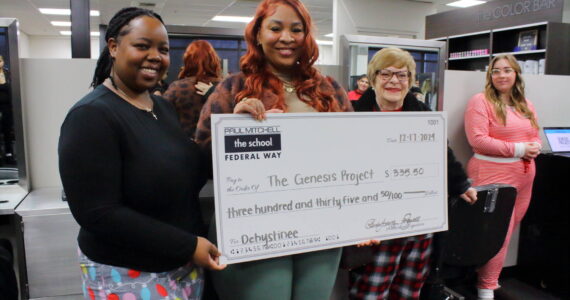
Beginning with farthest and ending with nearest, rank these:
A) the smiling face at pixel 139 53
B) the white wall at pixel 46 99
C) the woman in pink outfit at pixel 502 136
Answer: the woman in pink outfit at pixel 502 136, the white wall at pixel 46 99, the smiling face at pixel 139 53

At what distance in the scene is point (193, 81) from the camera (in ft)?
7.04

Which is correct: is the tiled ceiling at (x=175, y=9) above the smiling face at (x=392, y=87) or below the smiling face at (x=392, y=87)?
above

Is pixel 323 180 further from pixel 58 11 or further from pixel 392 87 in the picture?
pixel 58 11

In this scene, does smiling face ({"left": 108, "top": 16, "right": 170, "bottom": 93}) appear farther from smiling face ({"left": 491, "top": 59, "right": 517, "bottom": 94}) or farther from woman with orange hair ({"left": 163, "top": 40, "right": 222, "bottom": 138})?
smiling face ({"left": 491, "top": 59, "right": 517, "bottom": 94})

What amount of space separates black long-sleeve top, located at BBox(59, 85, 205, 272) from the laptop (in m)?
2.68

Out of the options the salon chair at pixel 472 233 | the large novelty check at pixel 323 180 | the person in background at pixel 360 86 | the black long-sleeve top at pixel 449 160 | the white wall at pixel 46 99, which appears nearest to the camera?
the large novelty check at pixel 323 180

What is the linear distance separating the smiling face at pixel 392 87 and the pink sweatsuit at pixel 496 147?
928 mm

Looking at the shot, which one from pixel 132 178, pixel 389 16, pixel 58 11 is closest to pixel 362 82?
pixel 132 178

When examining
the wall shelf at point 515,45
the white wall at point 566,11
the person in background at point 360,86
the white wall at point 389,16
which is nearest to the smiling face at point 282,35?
the person in background at point 360,86

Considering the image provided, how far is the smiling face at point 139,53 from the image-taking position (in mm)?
1056

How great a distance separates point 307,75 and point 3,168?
1.66 metres

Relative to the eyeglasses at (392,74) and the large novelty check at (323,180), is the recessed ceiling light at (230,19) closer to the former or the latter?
the eyeglasses at (392,74)

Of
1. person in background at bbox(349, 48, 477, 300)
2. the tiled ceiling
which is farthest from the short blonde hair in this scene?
the tiled ceiling

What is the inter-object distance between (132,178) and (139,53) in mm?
306
